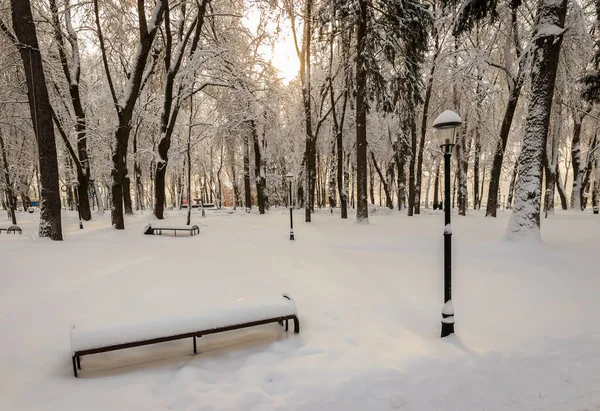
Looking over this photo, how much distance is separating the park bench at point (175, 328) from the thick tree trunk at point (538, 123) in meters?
7.61

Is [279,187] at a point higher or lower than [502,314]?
higher

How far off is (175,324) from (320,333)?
180cm

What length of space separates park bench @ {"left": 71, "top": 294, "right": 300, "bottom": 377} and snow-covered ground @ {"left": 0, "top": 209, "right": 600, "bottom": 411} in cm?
24

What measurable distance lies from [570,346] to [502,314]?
2.99ft

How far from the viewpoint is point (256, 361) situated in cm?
346

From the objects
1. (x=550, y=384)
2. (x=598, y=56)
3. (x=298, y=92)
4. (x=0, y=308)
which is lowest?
(x=550, y=384)

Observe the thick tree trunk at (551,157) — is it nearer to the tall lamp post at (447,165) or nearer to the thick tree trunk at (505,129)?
the thick tree trunk at (505,129)

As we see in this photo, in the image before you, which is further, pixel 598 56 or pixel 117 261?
pixel 598 56

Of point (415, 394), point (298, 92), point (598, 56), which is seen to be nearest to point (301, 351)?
point (415, 394)

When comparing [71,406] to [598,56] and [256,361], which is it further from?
[598,56]

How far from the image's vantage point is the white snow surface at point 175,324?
10.3ft

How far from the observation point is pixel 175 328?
3406 mm

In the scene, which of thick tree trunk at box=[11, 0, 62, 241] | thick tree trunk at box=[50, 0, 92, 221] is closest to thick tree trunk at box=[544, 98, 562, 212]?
thick tree trunk at box=[11, 0, 62, 241]

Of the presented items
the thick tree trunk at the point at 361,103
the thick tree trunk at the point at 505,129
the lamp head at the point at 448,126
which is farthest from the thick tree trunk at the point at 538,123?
the lamp head at the point at 448,126
